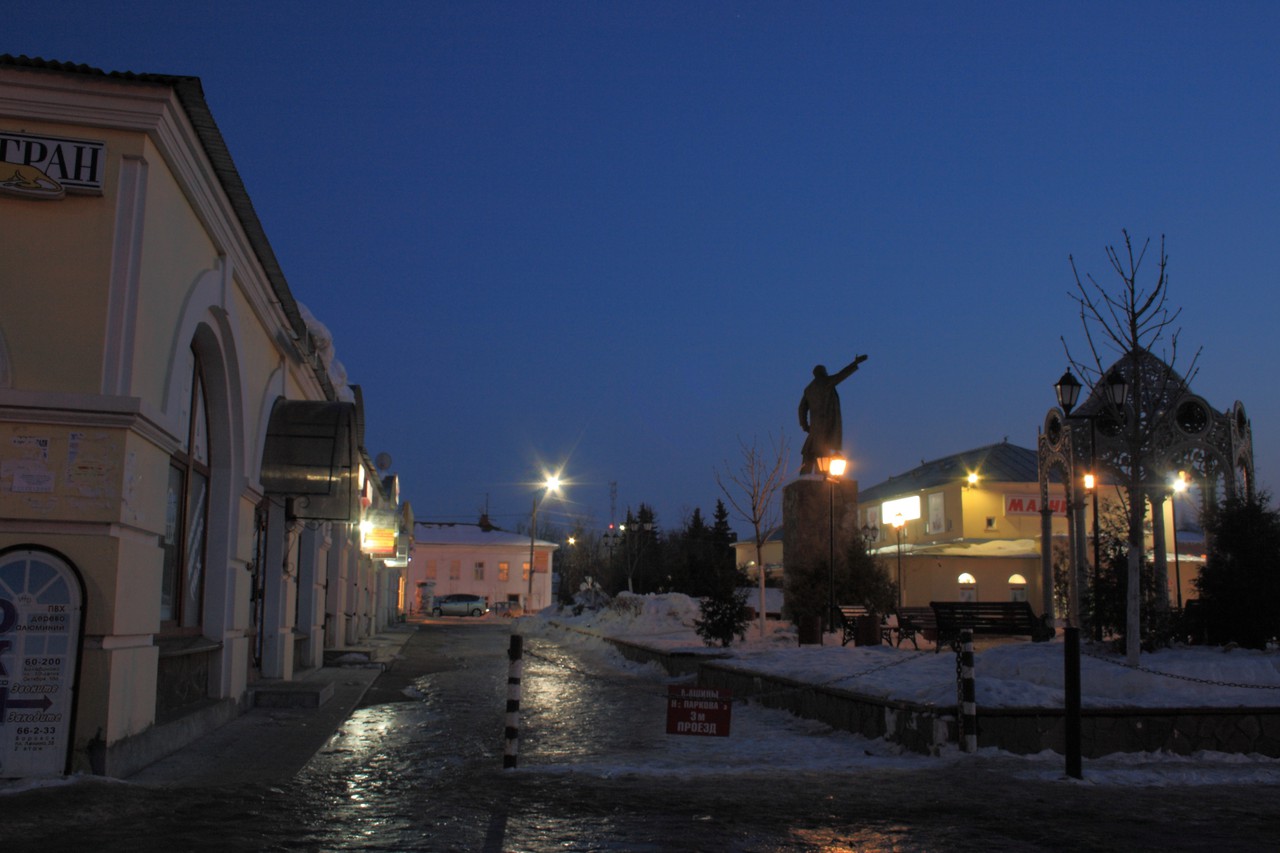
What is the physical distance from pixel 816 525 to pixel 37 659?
16.1 meters

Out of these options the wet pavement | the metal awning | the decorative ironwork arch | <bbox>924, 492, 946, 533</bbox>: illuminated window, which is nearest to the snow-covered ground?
the wet pavement

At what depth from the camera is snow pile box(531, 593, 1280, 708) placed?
9.82 metres

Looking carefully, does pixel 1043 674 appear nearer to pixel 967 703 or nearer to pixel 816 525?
pixel 967 703

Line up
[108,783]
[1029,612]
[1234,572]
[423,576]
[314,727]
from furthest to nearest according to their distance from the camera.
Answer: [423,576] < [1029,612] < [1234,572] < [314,727] < [108,783]

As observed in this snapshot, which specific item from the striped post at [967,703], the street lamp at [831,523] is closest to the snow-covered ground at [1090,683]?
the striped post at [967,703]

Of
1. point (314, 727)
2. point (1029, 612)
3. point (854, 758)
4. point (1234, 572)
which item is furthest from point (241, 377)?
point (1029, 612)

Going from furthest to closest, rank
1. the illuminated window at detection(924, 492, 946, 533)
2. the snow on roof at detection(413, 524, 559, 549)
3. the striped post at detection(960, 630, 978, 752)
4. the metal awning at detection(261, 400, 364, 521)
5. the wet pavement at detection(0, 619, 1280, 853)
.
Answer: the snow on roof at detection(413, 524, 559, 549)
the illuminated window at detection(924, 492, 946, 533)
the metal awning at detection(261, 400, 364, 521)
the striped post at detection(960, 630, 978, 752)
the wet pavement at detection(0, 619, 1280, 853)

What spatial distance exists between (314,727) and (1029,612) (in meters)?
11.7

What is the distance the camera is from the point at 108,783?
7.11m

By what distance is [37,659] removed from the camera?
7.17 meters

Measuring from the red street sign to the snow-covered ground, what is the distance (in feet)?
3.16

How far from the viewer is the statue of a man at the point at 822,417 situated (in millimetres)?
22609

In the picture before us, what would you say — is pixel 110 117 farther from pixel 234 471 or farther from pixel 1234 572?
pixel 1234 572

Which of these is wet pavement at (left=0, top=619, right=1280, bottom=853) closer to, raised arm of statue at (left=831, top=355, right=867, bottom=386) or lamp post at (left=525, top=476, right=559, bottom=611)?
raised arm of statue at (left=831, top=355, right=867, bottom=386)
